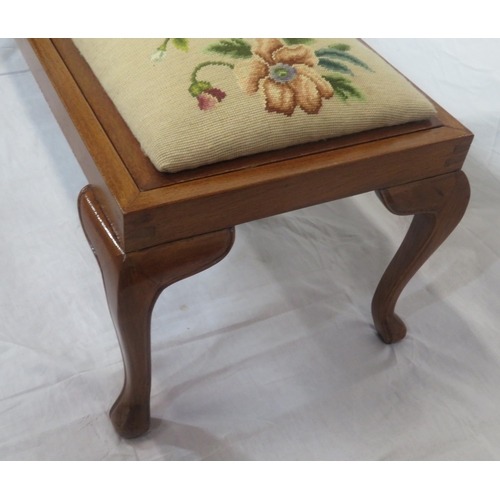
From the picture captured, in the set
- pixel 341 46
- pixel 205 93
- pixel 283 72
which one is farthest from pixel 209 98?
pixel 341 46

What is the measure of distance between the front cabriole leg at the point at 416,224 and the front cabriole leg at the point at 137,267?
0.82ft

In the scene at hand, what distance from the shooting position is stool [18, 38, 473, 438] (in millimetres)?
732

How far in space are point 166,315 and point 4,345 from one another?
25cm

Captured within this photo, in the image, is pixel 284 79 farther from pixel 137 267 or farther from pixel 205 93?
pixel 137 267

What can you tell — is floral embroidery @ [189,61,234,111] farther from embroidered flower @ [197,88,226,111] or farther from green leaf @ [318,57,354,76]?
green leaf @ [318,57,354,76]

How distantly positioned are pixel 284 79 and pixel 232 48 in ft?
0.28

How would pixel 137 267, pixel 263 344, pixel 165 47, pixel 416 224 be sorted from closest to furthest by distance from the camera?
1. pixel 137 267
2. pixel 165 47
3. pixel 416 224
4. pixel 263 344

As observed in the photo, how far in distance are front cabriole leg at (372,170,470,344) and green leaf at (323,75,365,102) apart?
13 cm

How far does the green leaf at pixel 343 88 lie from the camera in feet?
2.67

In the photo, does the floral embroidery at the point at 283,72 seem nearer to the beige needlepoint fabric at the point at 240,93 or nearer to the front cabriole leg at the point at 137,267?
the beige needlepoint fabric at the point at 240,93

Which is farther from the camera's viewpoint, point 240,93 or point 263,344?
point 263,344

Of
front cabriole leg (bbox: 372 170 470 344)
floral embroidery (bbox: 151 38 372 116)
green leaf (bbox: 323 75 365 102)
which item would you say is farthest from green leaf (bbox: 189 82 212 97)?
front cabriole leg (bbox: 372 170 470 344)

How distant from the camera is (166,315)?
3.61ft

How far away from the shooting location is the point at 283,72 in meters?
0.82
